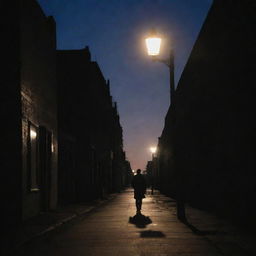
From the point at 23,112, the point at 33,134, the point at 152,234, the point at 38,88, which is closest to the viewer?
the point at 152,234

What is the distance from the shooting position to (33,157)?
57.4 feet

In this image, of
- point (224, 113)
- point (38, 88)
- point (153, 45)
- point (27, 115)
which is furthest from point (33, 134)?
point (224, 113)

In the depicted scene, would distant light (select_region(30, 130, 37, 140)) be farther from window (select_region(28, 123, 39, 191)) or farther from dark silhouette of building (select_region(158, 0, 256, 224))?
dark silhouette of building (select_region(158, 0, 256, 224))

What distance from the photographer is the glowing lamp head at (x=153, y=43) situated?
15.3m

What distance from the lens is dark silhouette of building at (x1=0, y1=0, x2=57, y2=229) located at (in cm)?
1512

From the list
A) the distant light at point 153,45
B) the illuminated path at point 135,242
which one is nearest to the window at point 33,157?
the illuminated path at point 135,242

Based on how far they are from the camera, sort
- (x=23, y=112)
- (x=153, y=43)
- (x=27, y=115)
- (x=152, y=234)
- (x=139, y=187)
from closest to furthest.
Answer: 1. (x=152, y=234)
2. (x=153, y=43)
3. (x=23, y=112)
4. (x=27, y=115)
5. (x=139, y=187)

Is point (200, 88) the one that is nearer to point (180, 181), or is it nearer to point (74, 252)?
point (180, 181)

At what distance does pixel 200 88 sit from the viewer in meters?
20.5

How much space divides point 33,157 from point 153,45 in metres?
5.88

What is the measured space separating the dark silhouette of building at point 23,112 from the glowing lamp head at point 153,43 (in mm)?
4098

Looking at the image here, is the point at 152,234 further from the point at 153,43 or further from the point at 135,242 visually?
the point at 153,43

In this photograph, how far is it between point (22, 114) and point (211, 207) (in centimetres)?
805

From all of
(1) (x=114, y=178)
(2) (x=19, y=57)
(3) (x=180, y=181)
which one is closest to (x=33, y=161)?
(2) (x=19, y=57)
